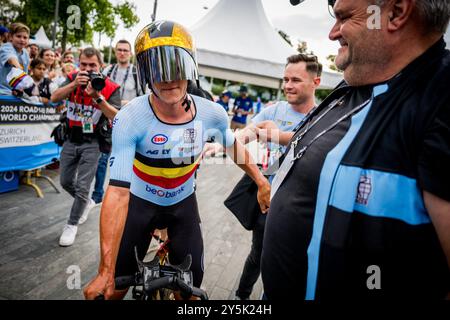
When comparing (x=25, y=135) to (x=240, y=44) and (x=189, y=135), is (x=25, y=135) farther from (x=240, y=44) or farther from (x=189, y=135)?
(x=240, y=44)

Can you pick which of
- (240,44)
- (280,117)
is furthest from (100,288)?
(240,44)

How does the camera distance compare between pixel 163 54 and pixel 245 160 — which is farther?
pixel 245 160

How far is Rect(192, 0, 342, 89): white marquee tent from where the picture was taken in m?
12.3

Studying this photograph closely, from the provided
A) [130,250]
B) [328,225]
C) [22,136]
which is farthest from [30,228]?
[328,225]

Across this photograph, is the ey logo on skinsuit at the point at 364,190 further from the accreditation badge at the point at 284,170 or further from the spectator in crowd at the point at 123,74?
the spectator in crowd at the point at 123,74

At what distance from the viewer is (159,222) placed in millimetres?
2104

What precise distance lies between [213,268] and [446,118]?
10.0 ft

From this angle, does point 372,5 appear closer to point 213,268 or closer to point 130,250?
point 130,250

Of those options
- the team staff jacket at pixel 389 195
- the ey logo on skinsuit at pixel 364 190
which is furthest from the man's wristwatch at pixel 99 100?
the ey logo on skinsuit at pixel 364 190

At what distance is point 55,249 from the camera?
3.26 meters

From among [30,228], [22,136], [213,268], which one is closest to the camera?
[213,268]

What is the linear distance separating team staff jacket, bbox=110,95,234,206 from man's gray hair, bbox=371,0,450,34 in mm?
1373

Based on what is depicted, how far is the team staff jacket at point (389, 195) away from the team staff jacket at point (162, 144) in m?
1.18

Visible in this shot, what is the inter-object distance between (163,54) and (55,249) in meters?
3.00
